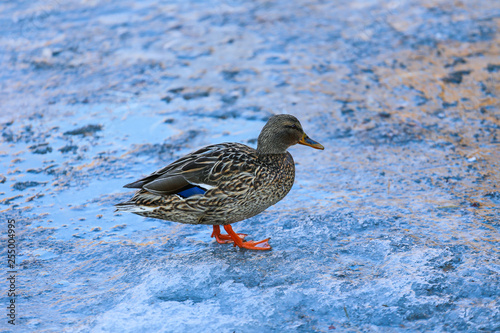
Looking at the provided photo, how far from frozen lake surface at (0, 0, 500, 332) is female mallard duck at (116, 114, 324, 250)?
11.5 inches

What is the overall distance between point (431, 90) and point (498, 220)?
282 centimetres

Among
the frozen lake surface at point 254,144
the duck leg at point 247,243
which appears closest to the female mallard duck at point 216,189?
the duck leg at point 247,243

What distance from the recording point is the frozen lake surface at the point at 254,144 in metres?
3.74

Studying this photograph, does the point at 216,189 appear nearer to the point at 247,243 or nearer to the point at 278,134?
the point at 247,243

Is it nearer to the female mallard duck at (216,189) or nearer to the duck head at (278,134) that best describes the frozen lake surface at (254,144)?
the female mallard duck at (216,189)

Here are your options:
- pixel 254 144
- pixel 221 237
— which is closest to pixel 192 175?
pixel 221 237

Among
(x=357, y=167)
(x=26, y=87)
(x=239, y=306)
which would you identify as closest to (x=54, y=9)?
(x=26, y=87)

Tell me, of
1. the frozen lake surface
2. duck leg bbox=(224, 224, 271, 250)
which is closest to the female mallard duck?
duck leg bbox=(224, 224, 271, 250)

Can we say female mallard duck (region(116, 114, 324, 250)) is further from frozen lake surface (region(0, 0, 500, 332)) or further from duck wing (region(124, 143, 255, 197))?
frozen lake surface (region(0, 0, 500, 332))

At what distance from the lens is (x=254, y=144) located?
611 centimetres

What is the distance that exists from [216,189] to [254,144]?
188 centimetres

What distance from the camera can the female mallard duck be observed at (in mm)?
4293

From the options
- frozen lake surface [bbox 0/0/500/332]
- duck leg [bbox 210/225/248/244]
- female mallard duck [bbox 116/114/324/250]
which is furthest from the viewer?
duck leg [bbox 210/225/248/244]

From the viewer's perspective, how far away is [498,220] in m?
4.61
